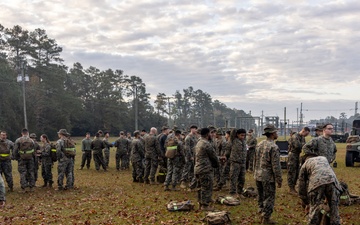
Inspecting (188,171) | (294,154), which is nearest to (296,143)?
(294,154)

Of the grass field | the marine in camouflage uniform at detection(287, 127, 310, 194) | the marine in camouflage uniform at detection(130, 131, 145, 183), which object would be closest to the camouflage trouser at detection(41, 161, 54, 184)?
the grass field

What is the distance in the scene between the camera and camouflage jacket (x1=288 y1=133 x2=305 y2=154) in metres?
11.3

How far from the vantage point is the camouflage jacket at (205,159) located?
368 inches

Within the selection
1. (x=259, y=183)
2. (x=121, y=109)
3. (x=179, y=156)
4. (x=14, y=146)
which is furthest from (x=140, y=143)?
(x=121, y=109)

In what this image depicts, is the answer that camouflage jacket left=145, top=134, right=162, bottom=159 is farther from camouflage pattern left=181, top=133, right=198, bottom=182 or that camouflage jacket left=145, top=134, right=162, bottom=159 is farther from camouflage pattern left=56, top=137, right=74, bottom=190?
camouflage pattern left=56, top=137, right=74, bottom=190

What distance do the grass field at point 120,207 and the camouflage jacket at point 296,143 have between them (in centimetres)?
143

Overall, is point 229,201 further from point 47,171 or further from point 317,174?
point 47,171

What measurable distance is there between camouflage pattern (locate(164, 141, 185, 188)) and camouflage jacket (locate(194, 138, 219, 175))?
316 cm

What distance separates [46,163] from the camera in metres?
14.1

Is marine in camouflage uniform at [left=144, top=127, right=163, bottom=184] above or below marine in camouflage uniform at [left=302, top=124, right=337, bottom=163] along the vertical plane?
below

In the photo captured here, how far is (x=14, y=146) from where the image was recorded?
13125mm

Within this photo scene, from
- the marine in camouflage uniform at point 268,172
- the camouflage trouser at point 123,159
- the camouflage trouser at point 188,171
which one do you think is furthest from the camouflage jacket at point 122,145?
the marine in camouflage uniform at point 268,172

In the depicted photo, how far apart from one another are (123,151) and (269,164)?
41.5ft

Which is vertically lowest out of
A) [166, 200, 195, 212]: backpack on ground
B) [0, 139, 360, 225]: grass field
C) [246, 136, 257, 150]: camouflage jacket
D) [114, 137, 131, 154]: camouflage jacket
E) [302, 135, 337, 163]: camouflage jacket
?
[0, 139, 360, 225]: grass field
